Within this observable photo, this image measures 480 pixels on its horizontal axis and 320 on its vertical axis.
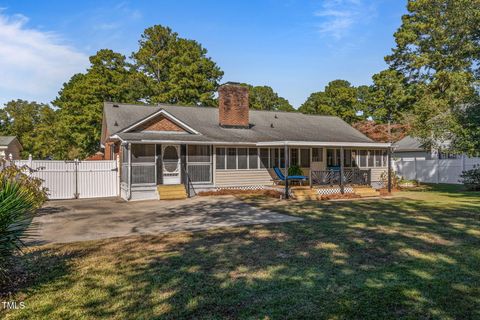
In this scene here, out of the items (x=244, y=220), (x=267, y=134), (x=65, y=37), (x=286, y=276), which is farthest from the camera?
(x=267, y=134)

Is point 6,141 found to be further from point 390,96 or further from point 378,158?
point 390,96

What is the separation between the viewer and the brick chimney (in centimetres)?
2066

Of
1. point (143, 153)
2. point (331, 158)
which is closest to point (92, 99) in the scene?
point (143, 153)

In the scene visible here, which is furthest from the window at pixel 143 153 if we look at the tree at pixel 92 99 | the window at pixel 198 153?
the tree at pixel 92 99

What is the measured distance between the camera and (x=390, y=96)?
114 ft

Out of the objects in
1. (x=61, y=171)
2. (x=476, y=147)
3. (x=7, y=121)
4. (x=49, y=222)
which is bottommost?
(x=49, y=222)

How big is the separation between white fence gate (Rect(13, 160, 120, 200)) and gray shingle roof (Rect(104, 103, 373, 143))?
224cm

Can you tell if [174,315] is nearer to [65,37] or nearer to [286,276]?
[286,276]

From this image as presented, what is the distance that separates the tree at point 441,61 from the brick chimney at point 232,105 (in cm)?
1094

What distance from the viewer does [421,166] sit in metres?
26.2

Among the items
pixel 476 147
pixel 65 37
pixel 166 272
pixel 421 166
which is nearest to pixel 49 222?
pixel 166 272

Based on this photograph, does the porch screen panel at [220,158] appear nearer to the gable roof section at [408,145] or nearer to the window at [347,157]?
the window at [347,157]

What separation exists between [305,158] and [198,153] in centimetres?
674

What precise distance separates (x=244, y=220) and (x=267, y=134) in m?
10.3
